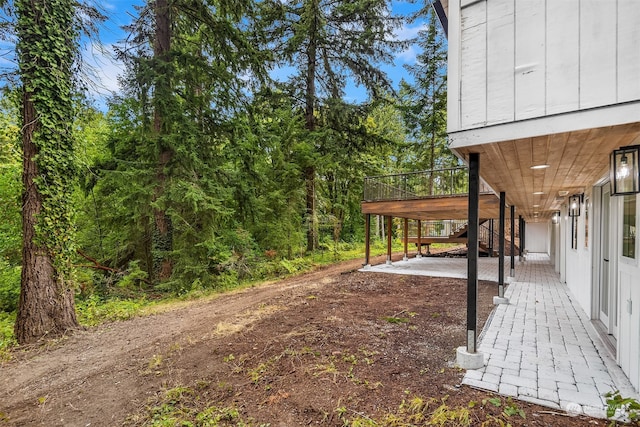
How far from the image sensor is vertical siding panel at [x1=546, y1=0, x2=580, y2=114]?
2.30 metres

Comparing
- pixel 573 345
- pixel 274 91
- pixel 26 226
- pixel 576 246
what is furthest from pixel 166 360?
pixel 274 91

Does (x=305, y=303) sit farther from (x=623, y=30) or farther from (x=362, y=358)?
(x=623, y=30)

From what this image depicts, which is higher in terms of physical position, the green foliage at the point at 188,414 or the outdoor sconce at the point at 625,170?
the outdoor sconce at the point at 625,170

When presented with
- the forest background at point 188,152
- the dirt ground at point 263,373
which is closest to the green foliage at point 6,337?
the forest background at point 188,152

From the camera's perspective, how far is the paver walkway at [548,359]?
2.66 m

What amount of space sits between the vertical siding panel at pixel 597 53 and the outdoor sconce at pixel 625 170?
31.3 inches

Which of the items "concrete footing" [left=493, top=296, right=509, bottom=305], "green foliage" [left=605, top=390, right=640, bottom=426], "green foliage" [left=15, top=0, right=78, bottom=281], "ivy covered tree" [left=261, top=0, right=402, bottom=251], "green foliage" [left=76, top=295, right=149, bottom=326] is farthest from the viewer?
"ivy covered tree" [left=261, top=0, right=402, bottom=251]

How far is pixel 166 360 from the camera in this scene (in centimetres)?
363

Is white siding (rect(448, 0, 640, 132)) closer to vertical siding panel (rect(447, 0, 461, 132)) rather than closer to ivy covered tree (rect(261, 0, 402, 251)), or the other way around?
vertical siding panel (rect(447, 0, 461, 132))

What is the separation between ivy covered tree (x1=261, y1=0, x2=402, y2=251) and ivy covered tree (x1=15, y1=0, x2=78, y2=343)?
7.97 meters

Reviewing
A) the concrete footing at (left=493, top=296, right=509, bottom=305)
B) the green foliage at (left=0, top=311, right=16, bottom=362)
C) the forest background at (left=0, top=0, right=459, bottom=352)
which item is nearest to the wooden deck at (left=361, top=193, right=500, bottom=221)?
the forest background at (left=0, top=0, right=459, bottom=352)

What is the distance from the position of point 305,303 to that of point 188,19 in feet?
27.3

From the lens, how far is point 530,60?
2.47m

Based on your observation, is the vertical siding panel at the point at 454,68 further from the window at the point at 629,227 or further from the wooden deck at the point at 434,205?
the wooden deck at the point at 434,205
